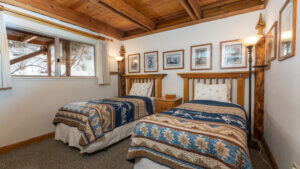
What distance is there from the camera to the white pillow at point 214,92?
2.23 metres

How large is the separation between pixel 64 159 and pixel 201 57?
2947 millimetres

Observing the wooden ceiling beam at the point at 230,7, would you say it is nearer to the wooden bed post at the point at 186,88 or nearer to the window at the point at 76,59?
the wooden bed post at the point at 186,88

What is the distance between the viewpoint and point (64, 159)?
5.81 feet

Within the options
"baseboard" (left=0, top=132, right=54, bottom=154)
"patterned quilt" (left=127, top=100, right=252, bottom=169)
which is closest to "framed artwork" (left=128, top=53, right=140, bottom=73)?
"baseboard" (left=0, top=132, right=54, bottom=154)

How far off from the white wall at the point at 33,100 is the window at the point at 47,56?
0.52ft

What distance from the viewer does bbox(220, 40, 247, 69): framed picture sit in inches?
93.9

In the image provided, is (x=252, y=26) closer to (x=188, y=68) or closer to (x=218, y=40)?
Answer: (x=218, y=40)

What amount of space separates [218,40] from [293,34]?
62.7 inches

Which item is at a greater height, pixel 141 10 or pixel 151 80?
pixel 141 10

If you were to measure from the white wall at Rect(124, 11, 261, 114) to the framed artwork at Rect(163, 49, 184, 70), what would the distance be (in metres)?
0.09

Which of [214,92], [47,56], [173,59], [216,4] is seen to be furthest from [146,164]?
[216,4]

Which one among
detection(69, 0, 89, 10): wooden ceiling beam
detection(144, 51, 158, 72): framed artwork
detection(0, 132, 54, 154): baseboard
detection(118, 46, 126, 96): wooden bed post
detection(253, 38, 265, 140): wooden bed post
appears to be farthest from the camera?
detection(118, 46, 126, 96): wooden bed post

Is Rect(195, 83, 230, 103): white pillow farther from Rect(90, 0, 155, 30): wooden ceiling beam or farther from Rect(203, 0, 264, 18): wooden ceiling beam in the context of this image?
Rect(90, 0, 155, 30): wooden ceiling beam

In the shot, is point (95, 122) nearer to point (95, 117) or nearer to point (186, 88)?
point (95, 117)
